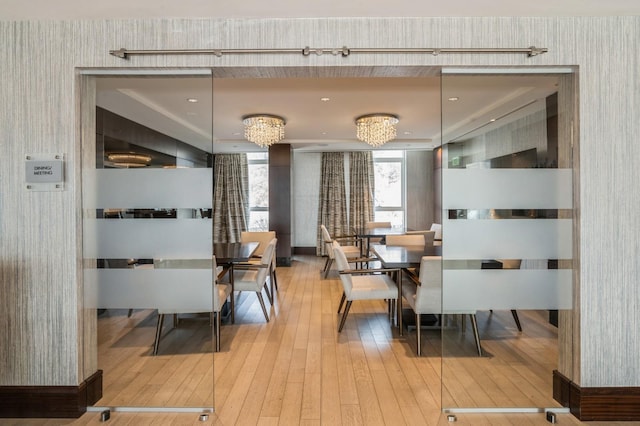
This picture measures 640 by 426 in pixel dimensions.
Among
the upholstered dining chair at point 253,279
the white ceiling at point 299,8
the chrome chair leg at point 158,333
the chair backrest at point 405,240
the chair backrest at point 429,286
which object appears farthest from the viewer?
the chair backrest at point 405,240

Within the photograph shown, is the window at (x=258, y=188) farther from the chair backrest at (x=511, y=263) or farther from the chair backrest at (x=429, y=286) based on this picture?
the chair backrest at (x=511, y=263)

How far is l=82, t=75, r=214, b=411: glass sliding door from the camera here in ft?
7.46

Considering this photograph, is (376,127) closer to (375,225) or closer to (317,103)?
Result: (317,103)

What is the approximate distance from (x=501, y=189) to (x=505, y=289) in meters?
0.65

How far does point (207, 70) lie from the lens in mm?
2221

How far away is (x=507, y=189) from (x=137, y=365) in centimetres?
275

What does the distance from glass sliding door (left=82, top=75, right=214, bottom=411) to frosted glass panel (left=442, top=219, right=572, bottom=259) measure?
161 centimetres

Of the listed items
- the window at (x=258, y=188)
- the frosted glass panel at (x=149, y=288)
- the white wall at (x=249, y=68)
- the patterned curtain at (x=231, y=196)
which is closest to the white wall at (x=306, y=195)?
the window at (x=258, y=188)

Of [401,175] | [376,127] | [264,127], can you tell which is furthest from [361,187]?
[264,127]

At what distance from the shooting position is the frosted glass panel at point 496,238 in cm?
226

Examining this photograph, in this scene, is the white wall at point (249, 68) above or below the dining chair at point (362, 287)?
above

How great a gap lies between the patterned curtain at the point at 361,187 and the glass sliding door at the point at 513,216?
6.20m

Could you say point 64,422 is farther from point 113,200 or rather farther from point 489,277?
point 489,277

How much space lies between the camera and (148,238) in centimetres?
228
